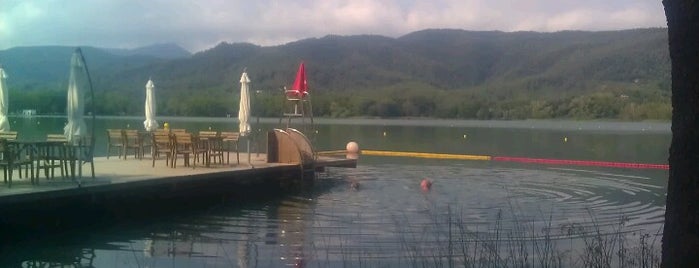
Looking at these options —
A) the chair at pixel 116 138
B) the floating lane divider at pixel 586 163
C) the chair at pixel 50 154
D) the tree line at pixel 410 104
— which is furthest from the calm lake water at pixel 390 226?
the tree line at pixel 410 104

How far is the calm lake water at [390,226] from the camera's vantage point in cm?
902

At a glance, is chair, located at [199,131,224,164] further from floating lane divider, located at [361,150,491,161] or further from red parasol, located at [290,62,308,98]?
floating lane divider, located at [361,150,491,161]

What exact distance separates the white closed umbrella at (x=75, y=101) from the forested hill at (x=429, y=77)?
131 ft

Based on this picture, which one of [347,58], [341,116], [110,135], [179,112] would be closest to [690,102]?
[110,135]

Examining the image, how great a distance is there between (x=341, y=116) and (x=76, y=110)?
69.1 metres

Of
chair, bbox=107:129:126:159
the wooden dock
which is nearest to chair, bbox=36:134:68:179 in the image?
the wooden dock

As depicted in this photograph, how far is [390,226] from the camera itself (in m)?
11.7

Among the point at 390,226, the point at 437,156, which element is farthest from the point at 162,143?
the point at 437,156

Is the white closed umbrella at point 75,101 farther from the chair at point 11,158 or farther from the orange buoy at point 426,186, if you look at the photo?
the orange buoy at point 426,186

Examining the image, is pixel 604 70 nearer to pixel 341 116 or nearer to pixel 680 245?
pixel 341 116

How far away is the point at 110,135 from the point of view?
58.5 ft

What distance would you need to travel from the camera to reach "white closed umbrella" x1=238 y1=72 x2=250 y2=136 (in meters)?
17.3

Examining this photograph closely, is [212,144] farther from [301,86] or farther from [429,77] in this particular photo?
[429,77]

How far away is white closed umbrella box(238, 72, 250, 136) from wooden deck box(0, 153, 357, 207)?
2.53ft
